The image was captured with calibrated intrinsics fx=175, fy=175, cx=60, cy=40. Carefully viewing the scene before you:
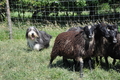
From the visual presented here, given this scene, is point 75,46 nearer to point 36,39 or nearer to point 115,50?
point 115,50

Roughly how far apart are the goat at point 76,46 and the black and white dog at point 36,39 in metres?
2.01

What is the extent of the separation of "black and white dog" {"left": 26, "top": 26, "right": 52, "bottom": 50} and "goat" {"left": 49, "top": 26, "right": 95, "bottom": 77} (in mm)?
2013

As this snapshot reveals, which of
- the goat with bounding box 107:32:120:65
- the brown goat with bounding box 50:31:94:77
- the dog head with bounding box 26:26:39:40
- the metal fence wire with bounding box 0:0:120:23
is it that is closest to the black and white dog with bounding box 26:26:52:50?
the dog head with bounding box 26:26:39:40

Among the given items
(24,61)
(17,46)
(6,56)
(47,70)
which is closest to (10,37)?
(17,46)

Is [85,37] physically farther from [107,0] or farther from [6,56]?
[107,0]

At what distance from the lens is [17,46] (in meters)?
7.97

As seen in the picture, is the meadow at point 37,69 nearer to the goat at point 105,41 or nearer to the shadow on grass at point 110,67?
the shadow on grass at point 110,67

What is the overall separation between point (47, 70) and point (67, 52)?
0.79 meters

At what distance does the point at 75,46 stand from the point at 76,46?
0.12 ft

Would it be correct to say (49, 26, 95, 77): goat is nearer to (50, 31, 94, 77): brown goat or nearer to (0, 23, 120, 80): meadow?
(50, 31, 94, 77): brown goat

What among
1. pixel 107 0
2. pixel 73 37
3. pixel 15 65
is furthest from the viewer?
pixel 107 0

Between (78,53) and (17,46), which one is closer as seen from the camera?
(78,53)

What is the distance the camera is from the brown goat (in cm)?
473

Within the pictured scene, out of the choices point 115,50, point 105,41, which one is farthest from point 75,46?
point 115,50
